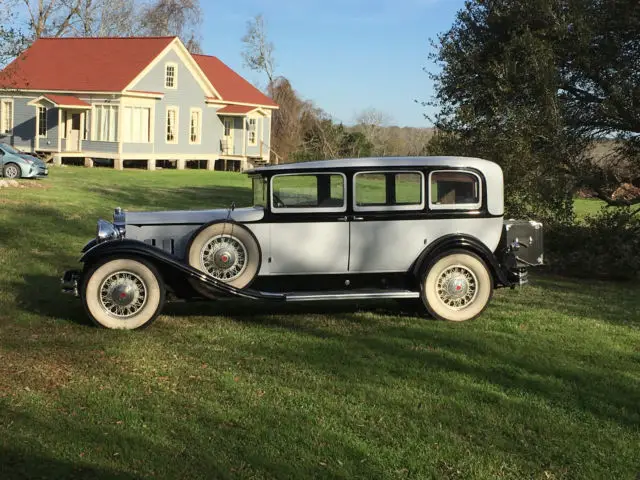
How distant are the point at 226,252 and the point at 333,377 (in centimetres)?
210

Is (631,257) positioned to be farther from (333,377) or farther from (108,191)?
(108,191)

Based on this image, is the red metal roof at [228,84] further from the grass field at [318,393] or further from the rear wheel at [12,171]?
the grass field at [318,393]

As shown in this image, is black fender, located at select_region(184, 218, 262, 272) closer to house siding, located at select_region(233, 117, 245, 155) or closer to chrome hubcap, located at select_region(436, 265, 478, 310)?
chrome hubcap, located at select_region(436, 265, 478, 310)

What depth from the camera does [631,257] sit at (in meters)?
11.3

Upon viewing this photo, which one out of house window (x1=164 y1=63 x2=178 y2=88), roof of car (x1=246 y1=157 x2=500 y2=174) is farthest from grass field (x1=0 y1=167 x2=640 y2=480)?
house window (x1=164 y1=63 x2=178 y2=88)

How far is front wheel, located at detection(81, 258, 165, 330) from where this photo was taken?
6605 mm

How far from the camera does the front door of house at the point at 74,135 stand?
33.7 metres

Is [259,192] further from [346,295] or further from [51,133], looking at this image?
[51,133]

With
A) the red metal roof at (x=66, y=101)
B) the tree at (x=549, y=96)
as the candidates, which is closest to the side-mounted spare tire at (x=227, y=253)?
the tree at (x=549, y=96)

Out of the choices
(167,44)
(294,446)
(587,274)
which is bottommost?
(294,446)

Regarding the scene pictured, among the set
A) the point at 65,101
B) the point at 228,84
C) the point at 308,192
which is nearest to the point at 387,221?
the point at 308,192

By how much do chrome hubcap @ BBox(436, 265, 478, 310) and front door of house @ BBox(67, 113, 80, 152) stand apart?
2953 centimetres

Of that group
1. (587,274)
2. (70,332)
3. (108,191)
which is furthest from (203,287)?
(108,191)

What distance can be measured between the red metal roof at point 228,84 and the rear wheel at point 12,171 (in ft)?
55.4
